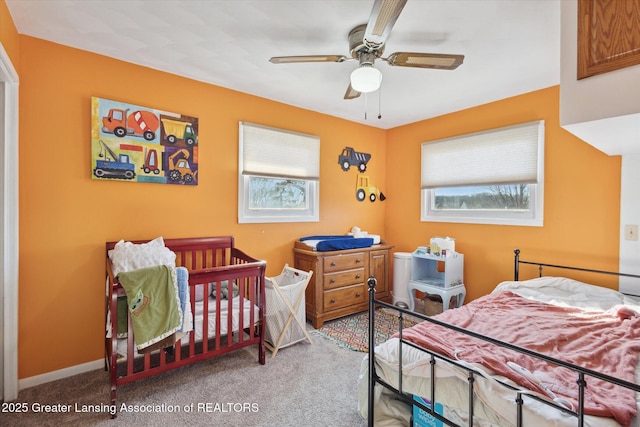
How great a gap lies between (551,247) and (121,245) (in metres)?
3.69

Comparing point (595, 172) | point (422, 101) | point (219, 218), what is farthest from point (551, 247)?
point (219, 218)

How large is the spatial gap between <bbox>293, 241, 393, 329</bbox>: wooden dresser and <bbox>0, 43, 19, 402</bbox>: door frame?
2244 mm

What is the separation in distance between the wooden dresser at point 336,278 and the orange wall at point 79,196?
35.2 inches

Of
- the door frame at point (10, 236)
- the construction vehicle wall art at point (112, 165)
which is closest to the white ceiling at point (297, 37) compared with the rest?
the door frame at point (10, 236)

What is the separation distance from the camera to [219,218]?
9.57 ft

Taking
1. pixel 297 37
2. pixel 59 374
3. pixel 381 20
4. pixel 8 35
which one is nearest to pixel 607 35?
pixel 381 20

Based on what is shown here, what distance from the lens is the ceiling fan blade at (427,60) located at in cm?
176

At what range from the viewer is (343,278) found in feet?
10.8

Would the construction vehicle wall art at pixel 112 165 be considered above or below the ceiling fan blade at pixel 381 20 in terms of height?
below

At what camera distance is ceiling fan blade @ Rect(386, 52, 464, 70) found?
1.76 metres

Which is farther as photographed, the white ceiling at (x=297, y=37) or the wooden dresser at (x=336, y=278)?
the wooden dresser at (x=336, y=278)

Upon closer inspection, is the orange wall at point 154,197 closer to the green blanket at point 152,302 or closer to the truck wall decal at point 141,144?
the truck wall decal at point 141,144

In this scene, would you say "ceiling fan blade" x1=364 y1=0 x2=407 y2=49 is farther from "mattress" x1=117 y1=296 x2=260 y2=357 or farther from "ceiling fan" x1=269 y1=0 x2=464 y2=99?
"mattress" x1=117 y1=296 x2=260 y2=357

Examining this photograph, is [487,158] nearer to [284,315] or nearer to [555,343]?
[555,343]
